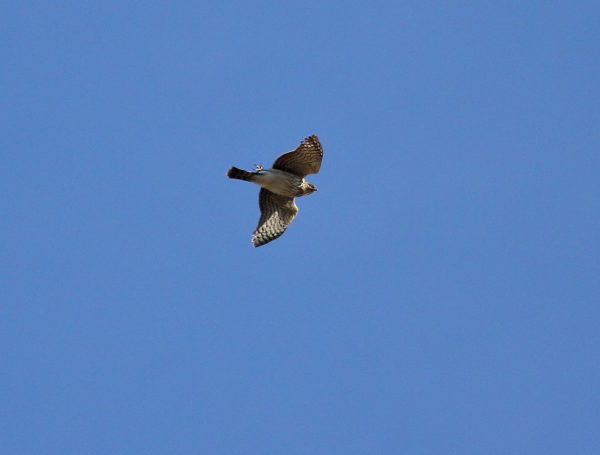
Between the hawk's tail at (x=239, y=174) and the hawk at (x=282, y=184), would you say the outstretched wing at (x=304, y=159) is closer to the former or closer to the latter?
the hawk at (x=282, y=184)

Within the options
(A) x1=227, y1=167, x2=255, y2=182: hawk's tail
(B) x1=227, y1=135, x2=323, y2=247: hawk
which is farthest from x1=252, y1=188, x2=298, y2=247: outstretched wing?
(A) x1=227, y1=167, x2=255, y2=182: hawk's tail

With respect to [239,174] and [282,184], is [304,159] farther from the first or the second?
[239,174]

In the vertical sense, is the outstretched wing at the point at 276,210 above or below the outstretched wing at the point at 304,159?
below

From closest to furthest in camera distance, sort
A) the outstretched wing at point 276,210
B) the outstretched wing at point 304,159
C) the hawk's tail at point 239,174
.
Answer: the hawk's tail at point 239,174 < the outstretched wing at point 304,159 < the outstretched wing at point 276,210

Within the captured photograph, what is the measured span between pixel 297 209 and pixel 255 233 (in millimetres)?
1624

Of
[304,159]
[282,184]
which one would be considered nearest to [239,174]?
[282,184]

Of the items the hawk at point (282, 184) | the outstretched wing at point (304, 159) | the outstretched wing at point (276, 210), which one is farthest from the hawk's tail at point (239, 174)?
the outstretched wing at point (276, 210)

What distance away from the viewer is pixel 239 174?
26.5 meters

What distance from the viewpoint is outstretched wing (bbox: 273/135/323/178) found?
2666cm

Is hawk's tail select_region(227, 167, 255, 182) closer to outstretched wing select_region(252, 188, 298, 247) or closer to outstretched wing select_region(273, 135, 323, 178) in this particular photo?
outstretched wing select_region(273, 135, 323, 178)

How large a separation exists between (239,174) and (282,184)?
4.26 feet

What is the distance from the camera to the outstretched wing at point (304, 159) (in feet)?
87.5

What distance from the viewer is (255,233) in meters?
27.0

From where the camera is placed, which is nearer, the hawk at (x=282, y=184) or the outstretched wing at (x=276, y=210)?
the hawk at (x=282, y=184)
